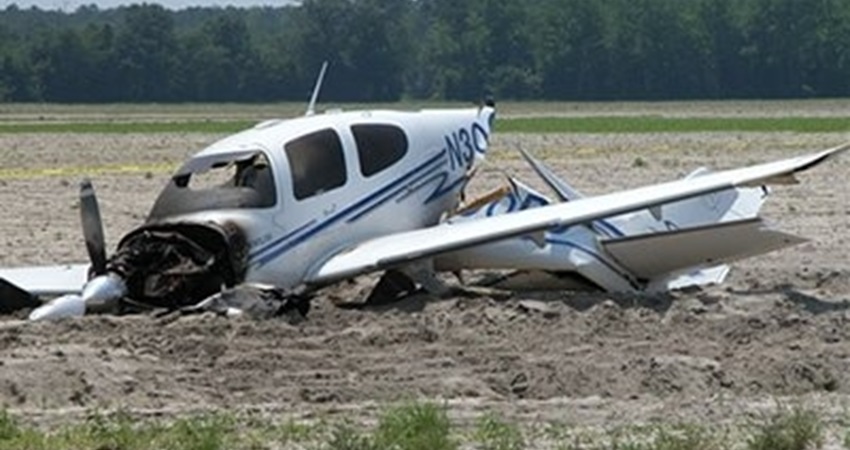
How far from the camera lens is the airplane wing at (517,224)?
19.0 meters

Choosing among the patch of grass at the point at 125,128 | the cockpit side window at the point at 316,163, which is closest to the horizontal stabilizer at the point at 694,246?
the cockpit side window at the point at 316,163

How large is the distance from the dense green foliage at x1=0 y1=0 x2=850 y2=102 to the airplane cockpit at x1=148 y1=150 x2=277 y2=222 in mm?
132574

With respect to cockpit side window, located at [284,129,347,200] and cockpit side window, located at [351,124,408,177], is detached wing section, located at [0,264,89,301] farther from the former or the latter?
cockpit side window, located at [351,124,408,177]

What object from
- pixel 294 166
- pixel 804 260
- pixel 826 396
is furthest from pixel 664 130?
pixel 826 396

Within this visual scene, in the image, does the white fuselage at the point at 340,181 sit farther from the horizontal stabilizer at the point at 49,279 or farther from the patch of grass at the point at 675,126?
the patch of grass at the point at 675,126

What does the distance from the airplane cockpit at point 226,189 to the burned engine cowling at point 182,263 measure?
36cm

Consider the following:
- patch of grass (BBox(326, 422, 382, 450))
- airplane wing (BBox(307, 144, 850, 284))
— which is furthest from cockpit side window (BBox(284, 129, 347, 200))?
patch of grass (BBox(326, 422, 382, 450))

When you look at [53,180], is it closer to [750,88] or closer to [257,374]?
[257,374]

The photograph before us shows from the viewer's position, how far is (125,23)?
17612 centimetres

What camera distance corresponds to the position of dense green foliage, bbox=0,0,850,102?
155375 mm

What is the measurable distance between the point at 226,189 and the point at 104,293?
54.8 inches

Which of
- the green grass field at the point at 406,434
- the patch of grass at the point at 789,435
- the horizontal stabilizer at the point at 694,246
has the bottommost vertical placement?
the green grass field at the point at 406,434

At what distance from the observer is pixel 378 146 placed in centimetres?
2038

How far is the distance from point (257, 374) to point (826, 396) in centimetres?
356
